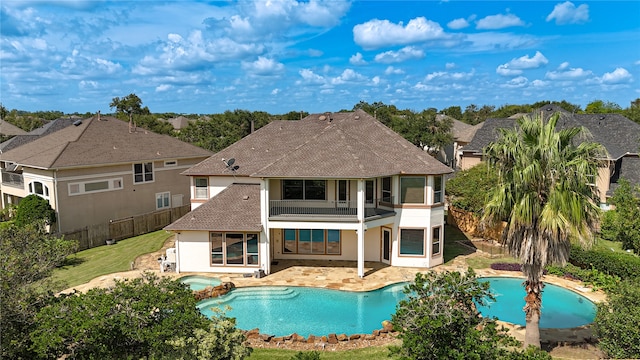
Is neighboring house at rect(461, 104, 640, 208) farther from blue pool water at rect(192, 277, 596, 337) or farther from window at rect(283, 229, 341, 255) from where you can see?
window at rect(283, 229, 341, 255)

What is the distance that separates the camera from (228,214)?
22.5 m

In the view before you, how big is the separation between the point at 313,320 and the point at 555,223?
9.71 metres

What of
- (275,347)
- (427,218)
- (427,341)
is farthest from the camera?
(427,218)

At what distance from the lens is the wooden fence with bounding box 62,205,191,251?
26.6 metres

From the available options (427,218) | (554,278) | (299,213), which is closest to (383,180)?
(427,218)

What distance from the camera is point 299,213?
22.7 m

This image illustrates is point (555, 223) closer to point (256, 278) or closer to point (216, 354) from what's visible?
point (216, 354)

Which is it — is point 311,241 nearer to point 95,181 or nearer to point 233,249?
point 233,249

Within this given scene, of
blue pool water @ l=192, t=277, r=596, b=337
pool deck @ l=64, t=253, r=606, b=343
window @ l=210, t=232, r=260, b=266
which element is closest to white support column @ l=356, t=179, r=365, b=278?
pool deck @ l=64, t=253, r=606, b=343

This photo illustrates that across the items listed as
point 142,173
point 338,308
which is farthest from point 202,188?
point 338,308

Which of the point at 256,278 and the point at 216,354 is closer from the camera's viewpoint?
the point at 216,354

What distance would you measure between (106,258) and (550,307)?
23.6 meters

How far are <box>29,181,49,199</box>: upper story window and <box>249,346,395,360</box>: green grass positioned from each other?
Answer: 71.2ft

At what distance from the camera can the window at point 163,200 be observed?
109ft
